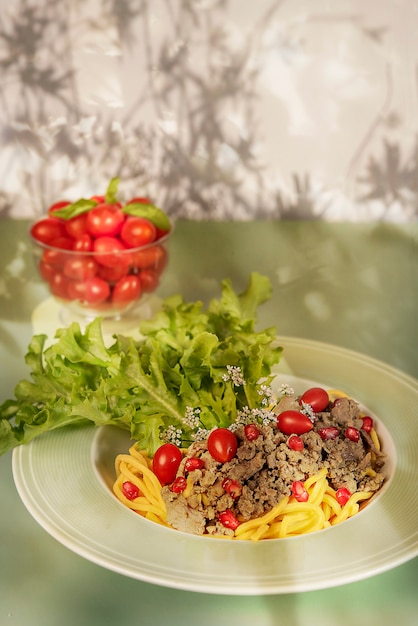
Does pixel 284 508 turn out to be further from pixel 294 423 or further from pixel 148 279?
pixel 148 279

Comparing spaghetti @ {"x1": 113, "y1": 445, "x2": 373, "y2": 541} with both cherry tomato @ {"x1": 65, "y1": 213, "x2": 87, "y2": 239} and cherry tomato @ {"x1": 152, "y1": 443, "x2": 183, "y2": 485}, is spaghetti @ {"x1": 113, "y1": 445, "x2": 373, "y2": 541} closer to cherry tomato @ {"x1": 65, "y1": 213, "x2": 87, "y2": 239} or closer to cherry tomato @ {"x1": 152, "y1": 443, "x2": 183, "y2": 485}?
cherry tomato @ {"x1": 152, "y1": 443, "x2": 183, "y2": 485}

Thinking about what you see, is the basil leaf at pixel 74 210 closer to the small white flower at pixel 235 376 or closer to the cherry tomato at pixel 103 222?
the cherry tomato at pixel 103 222

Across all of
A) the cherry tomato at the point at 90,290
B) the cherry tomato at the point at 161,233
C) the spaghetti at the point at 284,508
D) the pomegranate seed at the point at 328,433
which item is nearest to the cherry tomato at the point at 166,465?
the spaghetti at the point at 284,508

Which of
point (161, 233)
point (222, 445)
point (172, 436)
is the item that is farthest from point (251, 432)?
point (161, 233)

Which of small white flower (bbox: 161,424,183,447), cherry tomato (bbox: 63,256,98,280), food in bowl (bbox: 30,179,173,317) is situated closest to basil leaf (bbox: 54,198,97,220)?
food in bowl (bbox: 30,179,173,317)

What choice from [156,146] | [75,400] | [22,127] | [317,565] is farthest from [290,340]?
[22,127]
